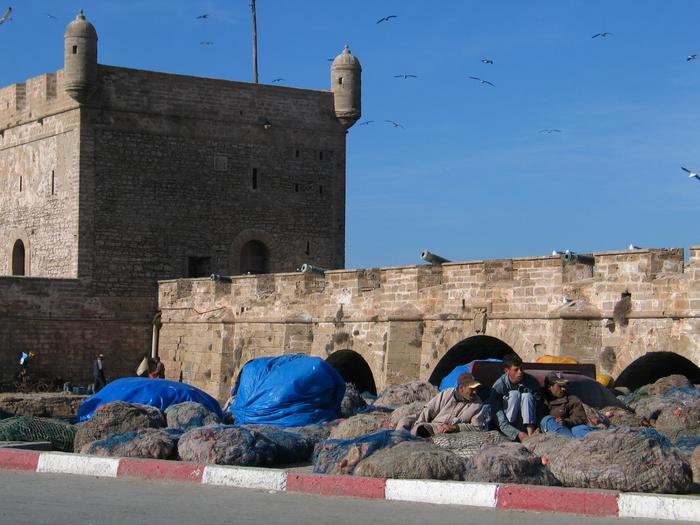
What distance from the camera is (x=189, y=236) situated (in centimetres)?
2986

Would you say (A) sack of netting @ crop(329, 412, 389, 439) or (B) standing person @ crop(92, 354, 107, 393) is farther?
(B) standing person @ crop(92, 354, 107, 393)

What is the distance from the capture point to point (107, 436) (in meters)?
11.2

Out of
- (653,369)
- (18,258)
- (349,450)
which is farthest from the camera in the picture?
(18,258)

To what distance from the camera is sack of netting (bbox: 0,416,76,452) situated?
38.4 ft

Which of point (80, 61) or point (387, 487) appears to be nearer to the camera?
point (387, 487)

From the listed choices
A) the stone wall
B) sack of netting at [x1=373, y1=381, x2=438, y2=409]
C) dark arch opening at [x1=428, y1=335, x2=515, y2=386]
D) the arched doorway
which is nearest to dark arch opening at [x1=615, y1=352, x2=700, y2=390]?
the stone wall

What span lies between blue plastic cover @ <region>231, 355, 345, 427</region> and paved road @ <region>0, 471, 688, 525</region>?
5.13m

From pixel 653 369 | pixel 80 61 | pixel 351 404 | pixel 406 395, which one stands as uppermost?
pixel 80 61

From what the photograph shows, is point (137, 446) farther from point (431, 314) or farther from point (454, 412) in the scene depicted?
point (431, 314)

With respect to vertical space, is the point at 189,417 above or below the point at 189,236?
below

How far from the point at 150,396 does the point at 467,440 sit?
6476mm

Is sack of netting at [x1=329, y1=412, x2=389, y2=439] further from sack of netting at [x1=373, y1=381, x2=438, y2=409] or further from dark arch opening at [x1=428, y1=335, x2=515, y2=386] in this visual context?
dark arch opening at [x1=428, y1=335, x2=515, y2=386]

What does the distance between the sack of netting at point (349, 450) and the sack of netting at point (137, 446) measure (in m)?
1.44

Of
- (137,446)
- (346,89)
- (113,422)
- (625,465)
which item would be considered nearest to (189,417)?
(113,422)
